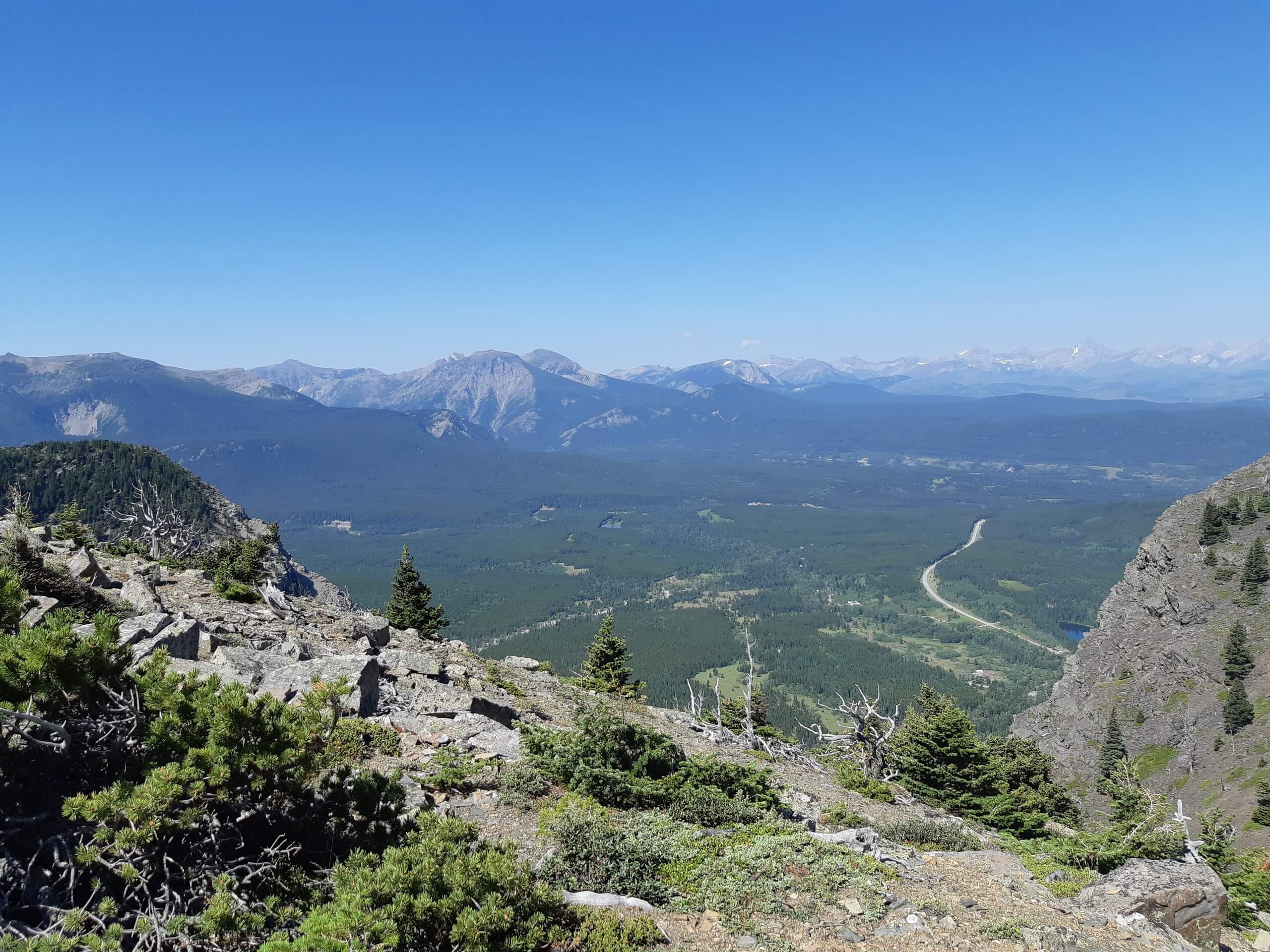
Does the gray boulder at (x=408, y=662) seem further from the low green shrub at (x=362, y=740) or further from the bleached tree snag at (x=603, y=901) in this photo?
the bleached tree snag at (x=603, y=901)

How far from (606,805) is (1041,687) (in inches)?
4798

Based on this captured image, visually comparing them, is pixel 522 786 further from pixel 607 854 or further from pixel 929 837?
pixel 929 837

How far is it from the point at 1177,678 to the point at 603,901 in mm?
69201

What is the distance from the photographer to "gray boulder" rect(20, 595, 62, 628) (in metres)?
13.7

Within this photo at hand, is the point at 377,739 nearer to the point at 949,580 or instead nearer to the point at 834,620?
the point at 834,620

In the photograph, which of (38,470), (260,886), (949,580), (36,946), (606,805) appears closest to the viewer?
(36,946)

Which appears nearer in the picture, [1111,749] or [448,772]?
[448,772]

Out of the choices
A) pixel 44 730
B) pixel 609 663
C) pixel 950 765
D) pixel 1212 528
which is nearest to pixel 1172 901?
pixel 44 730

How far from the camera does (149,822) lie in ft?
23.0

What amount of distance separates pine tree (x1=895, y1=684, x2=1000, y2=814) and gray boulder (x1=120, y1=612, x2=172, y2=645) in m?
28.1

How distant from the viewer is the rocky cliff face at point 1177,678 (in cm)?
4678

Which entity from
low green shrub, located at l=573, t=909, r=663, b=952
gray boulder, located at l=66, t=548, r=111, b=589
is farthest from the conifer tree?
gray boulder, located at l=66, t=548, r=111, b=589

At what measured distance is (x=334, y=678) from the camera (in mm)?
16297

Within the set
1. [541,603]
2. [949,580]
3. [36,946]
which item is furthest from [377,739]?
[949,580]
